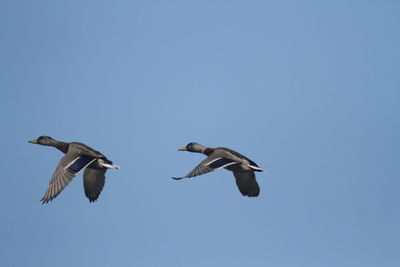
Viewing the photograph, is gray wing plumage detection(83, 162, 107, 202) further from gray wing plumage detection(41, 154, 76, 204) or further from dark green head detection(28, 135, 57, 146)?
gray wing plumage detection(41, 154, 76, 204)

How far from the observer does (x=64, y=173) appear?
21484 mm

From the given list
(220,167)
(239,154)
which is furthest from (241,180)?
(220,167)

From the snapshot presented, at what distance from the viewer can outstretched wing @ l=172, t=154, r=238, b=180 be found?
2146 cm

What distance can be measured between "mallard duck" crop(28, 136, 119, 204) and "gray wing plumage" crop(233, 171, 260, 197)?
167 inches

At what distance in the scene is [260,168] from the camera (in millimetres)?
23531

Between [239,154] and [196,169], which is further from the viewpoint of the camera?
[239,154]

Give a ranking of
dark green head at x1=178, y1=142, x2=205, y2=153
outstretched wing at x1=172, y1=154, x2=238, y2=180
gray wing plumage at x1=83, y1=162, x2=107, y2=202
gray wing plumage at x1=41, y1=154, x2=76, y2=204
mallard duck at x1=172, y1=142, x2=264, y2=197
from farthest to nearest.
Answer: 1. dark green head at x1=178, y1=142, x2=205, y2=153
2. gray wing plumage at x1=83, y1=162, x2=107, y2=202
3. mallard duck at x1=172, y1=142, x2=264, y2=197
4. outstretched wing at x1=172, y1=154, x2=238, y2=180
5. gray wing plumage at x1=41, y1=154, x2=76, y2=204

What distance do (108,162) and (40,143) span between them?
3.46 meters

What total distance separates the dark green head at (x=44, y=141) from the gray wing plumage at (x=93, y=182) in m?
1.62

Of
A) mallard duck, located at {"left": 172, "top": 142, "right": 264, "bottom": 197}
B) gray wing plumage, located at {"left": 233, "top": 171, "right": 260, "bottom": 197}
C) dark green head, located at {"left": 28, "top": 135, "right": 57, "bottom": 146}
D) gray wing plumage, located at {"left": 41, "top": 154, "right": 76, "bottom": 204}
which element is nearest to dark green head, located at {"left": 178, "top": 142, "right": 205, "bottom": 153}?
mallard duck, located at {"left": 172, "top": 142, "right": 264, "bottom": 197}

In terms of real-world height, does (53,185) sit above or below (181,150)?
below

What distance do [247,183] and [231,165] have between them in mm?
1211

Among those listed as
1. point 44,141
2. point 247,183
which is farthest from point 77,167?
point 247,183

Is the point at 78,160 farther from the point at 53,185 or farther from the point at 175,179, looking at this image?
the point at 175,179
